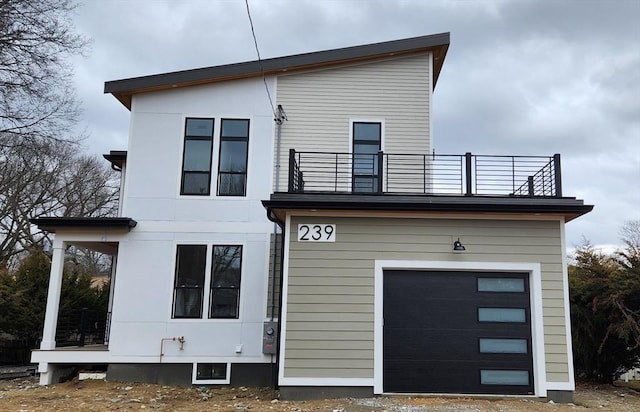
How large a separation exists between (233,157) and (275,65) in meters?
2.19

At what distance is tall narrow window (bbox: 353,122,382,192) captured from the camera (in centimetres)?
1038

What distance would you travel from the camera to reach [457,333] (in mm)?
7590

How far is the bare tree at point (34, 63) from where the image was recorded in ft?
32.2

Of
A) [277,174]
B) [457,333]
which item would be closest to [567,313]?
[457,333]

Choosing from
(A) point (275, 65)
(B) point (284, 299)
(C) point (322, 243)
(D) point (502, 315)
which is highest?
(A) point (275, 65)

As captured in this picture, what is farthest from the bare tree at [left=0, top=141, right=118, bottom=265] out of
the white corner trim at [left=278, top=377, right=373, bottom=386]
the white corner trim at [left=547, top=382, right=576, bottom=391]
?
the white corner trim at [left=547, top=382, right=576, bottom=391]

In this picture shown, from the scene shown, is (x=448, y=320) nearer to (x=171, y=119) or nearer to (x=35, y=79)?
(x=171, y=119)

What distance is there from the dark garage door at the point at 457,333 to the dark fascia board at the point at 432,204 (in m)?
1.07

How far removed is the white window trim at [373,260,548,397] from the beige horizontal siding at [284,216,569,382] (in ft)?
0.26

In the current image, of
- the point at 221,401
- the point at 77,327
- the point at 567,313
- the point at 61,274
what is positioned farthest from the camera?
the point at 77,327

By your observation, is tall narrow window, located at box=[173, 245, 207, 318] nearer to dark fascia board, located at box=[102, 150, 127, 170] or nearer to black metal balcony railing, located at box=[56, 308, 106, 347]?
dark fascia board, located at box=[102, 150, 127, 170]

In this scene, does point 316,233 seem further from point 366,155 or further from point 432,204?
point 366,155

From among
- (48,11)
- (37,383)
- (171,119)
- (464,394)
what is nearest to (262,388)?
(464,394)

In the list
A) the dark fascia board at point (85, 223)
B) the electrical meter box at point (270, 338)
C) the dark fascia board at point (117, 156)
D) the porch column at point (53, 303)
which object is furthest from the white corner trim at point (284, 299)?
the dark fascia board at point (117, 156)
